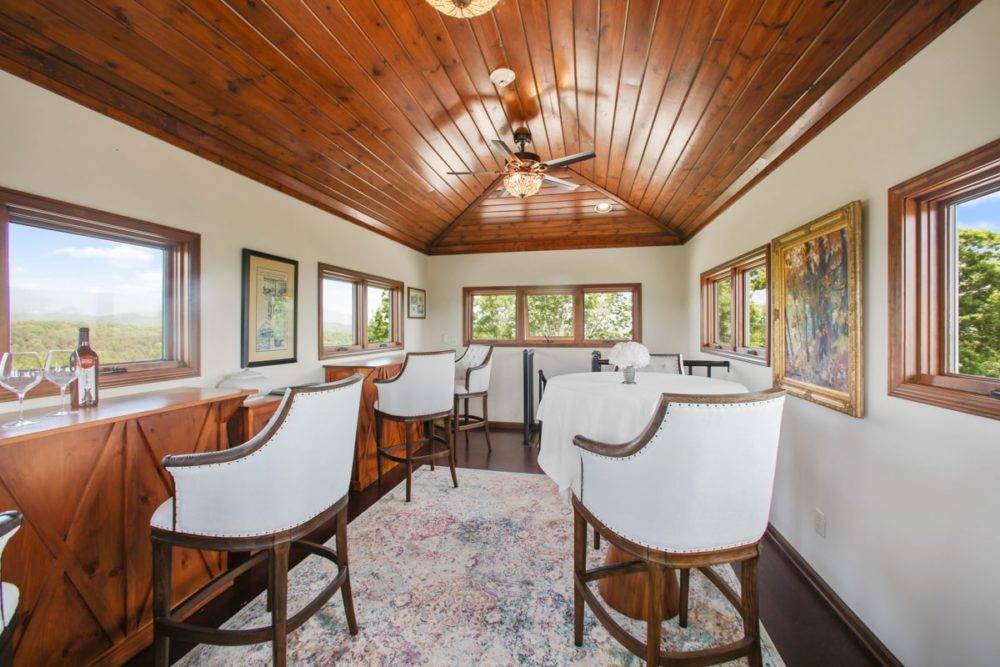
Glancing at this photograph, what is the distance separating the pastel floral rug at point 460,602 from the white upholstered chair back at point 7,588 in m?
0.88

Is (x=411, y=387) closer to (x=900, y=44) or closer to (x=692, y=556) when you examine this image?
(x=692, y=556)

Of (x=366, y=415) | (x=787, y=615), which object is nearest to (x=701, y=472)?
(x=787, y=615)

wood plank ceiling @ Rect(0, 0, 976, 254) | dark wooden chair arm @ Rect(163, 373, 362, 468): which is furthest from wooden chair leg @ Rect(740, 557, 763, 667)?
→ wood plank ceiling @ Rect(0, 0, 976, 254)

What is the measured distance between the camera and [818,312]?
6.73 ft

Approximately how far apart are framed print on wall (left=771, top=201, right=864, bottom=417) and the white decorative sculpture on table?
0.84m

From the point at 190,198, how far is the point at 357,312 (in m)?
1.96

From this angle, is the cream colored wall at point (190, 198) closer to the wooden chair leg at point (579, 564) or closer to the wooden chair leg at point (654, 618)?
the wooden chair leg at point (579, 564)

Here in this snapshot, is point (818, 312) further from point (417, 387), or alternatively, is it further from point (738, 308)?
point (417, 387)

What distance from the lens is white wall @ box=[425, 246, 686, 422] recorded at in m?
4.94

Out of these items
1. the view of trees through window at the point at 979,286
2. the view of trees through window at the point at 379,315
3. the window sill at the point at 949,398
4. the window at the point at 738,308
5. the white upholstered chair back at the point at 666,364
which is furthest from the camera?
the view of trees through window at the point at 379,315

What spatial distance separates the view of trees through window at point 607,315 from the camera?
16.8ft

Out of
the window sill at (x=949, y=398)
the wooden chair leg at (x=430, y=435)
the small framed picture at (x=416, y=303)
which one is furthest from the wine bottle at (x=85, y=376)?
the small framed picture at (x=416, y=303)

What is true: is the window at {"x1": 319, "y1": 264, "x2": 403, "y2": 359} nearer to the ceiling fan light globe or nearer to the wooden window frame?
the ceiling fan light globe

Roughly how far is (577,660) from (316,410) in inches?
56.9
